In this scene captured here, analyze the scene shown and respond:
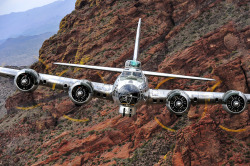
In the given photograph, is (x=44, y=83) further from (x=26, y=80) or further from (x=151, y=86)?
(x=151, y=86)

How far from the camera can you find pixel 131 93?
20.7 m

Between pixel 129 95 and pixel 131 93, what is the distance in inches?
11.0

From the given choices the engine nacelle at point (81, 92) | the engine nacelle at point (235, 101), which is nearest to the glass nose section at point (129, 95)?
the engine nacelle at point (81, 92)

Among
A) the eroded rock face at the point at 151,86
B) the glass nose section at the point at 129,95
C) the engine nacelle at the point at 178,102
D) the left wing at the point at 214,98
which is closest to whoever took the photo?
the glass nose section at the point at 129,95

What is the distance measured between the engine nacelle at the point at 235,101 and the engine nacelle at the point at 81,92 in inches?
585

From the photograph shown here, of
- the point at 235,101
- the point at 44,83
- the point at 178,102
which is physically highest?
the point at 44,83

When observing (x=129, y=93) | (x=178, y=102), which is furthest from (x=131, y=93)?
(x=178, y=102)

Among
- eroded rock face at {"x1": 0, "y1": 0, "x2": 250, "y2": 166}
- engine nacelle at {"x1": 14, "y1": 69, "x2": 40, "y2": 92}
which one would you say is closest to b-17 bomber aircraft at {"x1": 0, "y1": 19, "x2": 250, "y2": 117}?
engine nacelle at {"x1": 14, "y1": 69, "x2": 40, "y2": 92}

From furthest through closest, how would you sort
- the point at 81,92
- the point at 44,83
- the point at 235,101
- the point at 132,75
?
the point at 44,83 < the point at 235,101 < the point at 132,75 < the point at 81,92

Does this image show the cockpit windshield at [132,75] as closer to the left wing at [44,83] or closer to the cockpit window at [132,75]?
the cockpit window at [132,75]

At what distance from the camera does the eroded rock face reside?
30188mm

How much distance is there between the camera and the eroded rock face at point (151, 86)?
30188 mm

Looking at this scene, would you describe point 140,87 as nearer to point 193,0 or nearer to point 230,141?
point 230,141

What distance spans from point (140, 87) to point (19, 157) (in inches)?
1091
